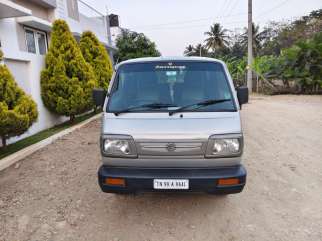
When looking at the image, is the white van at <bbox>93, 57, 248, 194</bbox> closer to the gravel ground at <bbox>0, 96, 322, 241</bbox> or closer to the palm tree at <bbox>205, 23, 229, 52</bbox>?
the gravel ground at <bbox>0, 96, 322, 241</bbox>

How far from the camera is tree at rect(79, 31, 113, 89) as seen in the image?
1068cm

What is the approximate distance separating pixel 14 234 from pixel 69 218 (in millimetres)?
633

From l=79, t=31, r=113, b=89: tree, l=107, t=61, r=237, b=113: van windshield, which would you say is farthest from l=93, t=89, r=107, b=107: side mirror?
l=79, t=31, r=113, b=89: tree

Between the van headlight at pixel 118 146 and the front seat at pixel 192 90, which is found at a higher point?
the front seat at pixel 192 90

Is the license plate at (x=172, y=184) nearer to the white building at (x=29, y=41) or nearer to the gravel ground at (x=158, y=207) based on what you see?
the gravel ground at (x=158, y=207)

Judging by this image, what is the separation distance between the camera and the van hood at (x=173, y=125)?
2822mm

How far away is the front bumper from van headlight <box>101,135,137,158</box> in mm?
193

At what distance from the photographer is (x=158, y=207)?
3.43 meters

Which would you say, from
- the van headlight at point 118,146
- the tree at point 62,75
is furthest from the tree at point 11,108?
the van headlight at point 118,146

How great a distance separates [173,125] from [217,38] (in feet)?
163

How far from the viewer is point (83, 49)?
10625 millimetres

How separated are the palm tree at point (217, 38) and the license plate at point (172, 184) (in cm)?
4959

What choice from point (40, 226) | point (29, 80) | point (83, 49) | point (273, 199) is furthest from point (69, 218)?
point (83, 49)

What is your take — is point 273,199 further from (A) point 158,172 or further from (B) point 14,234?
(B) point 14,234
